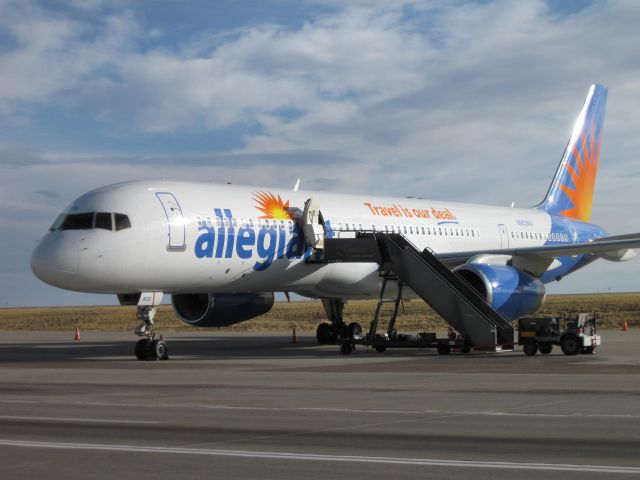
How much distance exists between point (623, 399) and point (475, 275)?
43.6 ft

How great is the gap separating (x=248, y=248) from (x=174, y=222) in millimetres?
2346

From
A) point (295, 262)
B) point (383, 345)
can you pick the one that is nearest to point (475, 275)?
point (383, 345)

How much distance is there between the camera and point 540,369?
18781mm

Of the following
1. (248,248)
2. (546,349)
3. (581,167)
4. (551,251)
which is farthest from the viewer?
(581,167)

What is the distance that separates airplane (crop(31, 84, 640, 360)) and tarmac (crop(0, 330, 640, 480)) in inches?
106

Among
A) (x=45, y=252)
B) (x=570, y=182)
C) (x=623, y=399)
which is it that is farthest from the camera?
(x=570, y=182)

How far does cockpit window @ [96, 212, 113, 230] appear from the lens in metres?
22.6

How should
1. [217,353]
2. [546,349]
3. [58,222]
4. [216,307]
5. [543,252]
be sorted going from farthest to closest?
1. [543,252]
2. [217,353]
3. [216,307]
4. [546,349]
5. [58,222]

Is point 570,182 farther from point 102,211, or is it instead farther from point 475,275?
point 102,211

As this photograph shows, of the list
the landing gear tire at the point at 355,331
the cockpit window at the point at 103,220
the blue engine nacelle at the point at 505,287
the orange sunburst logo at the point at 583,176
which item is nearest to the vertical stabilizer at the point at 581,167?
the orange sunburst logo at the point at 583,176

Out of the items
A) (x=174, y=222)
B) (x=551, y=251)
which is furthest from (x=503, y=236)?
(x=174, y=222)

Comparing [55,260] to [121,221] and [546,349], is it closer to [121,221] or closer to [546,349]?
[121,221]

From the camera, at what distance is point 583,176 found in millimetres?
40062

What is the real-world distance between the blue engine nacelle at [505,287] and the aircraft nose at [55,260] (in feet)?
33.5
